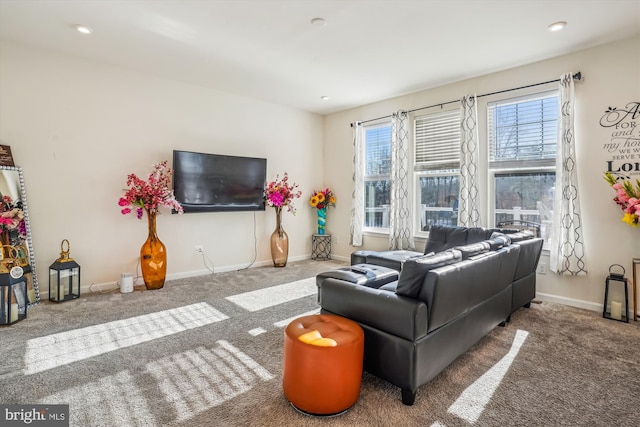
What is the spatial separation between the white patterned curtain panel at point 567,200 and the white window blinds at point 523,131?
189 mm

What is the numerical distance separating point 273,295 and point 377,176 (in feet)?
9.08

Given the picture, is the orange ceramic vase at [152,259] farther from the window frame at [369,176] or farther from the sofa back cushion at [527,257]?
the sofa back cushion at [527,257]

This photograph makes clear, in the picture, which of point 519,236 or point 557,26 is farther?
point 519,236

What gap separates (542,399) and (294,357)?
1447mm

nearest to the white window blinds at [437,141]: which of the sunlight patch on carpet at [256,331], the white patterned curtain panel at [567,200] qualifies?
the white patterned curtain panel at [567,200]

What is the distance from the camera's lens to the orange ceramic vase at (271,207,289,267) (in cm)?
532

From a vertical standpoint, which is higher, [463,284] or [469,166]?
[469,166]

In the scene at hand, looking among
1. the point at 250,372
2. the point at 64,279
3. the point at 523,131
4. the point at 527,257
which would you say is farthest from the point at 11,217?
the point at 523,131

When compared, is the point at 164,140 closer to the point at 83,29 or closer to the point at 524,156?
the point at 83,29

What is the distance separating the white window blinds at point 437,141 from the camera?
4.51 metres

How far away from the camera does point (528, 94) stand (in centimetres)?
383

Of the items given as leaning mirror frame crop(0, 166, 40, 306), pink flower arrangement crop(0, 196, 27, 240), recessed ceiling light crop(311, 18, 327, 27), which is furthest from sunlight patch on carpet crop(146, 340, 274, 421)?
Answer: recessed ceiling light crop(311, 18, 327, 27)

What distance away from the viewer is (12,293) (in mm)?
2902

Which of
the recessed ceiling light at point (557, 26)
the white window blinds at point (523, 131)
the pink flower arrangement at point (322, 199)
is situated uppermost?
the recessed ceiling light at point (557, 26)
